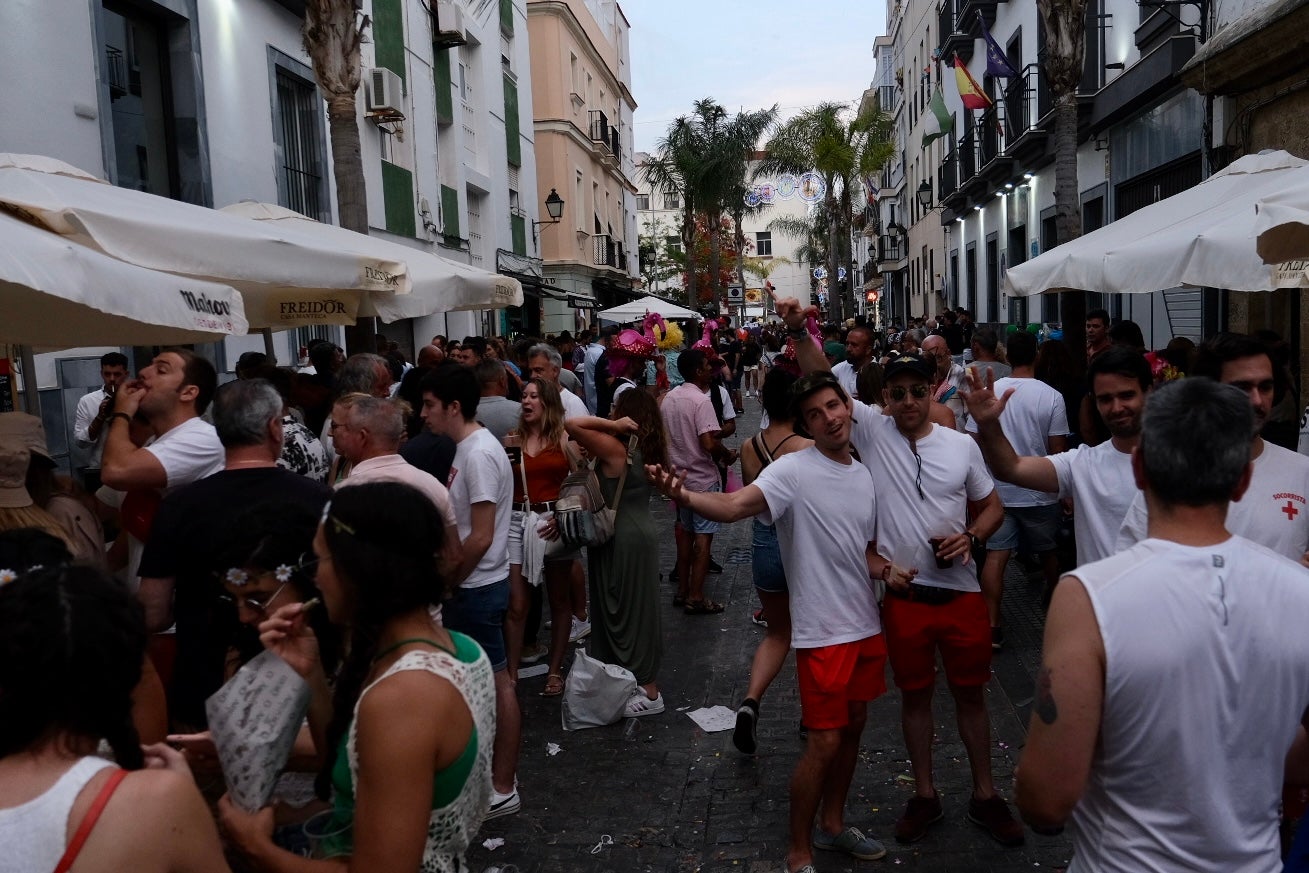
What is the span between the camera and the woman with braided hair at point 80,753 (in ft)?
5.66

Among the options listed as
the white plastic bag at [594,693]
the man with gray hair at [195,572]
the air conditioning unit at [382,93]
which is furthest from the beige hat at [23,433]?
the air conditioning unit at [382,93]

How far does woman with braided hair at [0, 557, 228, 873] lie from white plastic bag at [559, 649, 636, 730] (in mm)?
4189

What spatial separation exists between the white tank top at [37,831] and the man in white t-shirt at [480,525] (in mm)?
3186

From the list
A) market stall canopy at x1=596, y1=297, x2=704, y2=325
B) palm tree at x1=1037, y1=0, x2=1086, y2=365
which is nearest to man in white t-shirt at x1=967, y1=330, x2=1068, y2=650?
palm tree at x1=1037, y1=0, x2=1086, y2=365

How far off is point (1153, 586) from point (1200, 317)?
42.9ft

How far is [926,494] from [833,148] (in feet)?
139

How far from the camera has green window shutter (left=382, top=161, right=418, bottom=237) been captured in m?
17.7

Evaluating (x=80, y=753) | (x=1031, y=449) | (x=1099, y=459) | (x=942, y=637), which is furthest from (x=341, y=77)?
(x=80, y=753)

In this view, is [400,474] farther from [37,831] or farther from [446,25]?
[446,25]

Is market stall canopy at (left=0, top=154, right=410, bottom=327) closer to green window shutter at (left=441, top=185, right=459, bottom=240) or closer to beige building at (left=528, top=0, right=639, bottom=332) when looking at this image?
green window shutter at (left=441, top=185, right=459, bottom=240)

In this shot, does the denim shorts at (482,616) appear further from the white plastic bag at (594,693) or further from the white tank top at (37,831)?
the white tank top at (37,831)

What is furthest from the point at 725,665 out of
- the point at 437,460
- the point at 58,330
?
the point at 58,330

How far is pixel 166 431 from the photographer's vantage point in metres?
4.52

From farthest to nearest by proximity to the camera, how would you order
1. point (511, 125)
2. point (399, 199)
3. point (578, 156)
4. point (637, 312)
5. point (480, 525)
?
point (578, 156)
point (511, 125)
point (637, 312)
point (399, 199)
point (480, 525)
